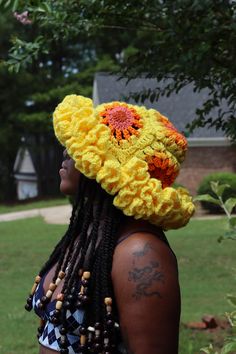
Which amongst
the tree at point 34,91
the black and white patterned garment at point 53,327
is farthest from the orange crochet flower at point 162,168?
the tree at point 34,91

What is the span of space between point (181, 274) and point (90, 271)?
28.2 feet

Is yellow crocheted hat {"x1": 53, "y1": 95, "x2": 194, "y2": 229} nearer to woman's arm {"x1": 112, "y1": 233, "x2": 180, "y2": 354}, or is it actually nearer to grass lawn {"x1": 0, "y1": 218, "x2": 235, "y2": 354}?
woman's arm {"x1": 112, "y1": 233, "x2": 180, "y2": 354}

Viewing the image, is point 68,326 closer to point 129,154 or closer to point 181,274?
point 129,154

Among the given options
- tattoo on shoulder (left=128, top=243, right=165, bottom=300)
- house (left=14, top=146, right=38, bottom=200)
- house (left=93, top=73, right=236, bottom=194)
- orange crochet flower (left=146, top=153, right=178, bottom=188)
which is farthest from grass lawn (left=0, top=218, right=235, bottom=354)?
house (left=14, top=146, right=38, bottom=200)

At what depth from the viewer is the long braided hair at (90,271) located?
2.09 m

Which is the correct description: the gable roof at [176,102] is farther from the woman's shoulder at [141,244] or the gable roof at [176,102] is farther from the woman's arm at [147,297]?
the woman's arm at [147,297]

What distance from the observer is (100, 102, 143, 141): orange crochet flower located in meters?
2.22

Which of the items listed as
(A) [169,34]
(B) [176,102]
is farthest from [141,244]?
(B) [176,102]

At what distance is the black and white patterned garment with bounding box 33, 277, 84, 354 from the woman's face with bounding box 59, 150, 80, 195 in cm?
33

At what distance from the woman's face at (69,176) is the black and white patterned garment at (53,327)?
33 centimetres

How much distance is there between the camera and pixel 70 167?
2354mm

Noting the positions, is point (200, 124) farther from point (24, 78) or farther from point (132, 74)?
point (24, 78)

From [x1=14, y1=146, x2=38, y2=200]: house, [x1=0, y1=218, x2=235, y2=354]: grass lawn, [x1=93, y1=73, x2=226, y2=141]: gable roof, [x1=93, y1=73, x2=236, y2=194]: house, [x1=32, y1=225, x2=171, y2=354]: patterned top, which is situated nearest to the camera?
[x1=32, y1=225, x2=171, y2=354]: patterned top

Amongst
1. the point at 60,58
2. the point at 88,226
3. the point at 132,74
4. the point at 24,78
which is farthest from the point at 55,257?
the point at 60,58
